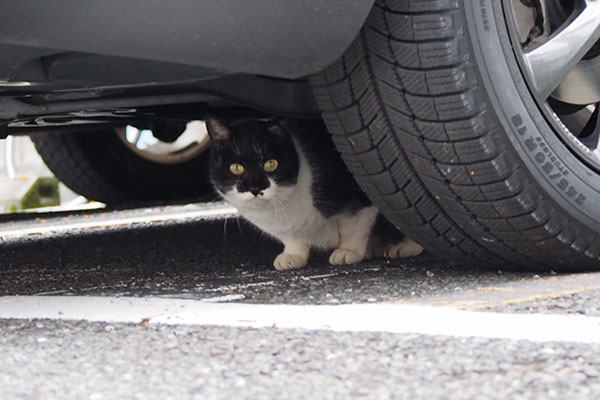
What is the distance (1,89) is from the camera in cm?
188

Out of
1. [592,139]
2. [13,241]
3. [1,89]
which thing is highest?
[1,89]

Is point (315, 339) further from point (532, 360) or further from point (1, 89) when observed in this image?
point (1, 89)

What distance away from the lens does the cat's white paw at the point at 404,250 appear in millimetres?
2941

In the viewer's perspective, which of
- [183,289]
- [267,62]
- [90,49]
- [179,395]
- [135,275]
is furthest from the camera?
[135,275]

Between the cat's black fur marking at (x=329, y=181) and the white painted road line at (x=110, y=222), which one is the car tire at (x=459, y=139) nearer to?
the cat's black fur marking at (x=329, y=181)

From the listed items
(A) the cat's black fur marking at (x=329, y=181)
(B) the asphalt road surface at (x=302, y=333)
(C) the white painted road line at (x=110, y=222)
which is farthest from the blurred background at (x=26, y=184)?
(B) the asphalt road surface at (x=302, y=333)

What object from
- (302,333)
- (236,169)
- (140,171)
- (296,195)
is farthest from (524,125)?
(140,171)

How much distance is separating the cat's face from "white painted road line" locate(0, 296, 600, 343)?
98cm

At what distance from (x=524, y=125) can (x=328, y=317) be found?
0.65 meters

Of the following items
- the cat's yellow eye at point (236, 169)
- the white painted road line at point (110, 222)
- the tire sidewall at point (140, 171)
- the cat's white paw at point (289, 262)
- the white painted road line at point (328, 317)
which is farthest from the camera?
the tire sidewall at point (140, 171)

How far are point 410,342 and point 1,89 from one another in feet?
A: 3.44

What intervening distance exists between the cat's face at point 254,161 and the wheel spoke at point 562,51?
1118 millimetres

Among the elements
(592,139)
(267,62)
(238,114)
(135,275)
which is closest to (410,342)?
(267,62)

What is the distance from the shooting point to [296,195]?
295 cm
